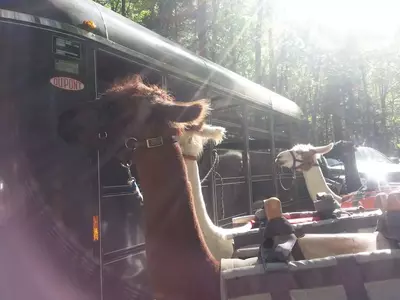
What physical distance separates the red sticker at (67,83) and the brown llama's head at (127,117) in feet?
1.03

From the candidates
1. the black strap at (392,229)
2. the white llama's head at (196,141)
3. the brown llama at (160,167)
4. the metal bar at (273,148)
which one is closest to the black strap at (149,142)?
the brown llama at (160,167)

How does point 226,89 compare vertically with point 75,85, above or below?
above

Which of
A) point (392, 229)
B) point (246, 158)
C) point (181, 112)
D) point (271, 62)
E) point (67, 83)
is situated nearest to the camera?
point (392, 229)

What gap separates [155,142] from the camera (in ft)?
9.29

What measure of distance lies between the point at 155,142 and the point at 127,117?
274 millimetres

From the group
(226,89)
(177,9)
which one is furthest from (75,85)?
(177,9)

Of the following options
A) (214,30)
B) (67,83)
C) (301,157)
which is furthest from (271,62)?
(67,83)

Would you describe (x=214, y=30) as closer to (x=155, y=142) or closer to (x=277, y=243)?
(x=155, y=142)

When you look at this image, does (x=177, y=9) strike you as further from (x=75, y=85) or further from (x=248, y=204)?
(x=75, y=85)

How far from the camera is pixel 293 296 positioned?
86.4 inches

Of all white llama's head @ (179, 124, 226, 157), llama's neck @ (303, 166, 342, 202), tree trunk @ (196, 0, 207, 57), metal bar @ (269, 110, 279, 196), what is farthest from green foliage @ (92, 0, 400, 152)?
white llama's head @ (179, 124, 226, 157)

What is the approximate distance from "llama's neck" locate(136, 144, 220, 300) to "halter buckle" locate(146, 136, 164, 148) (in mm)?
27

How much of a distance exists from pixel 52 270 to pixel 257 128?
470cm

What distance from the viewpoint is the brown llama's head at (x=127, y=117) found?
9.47ft
